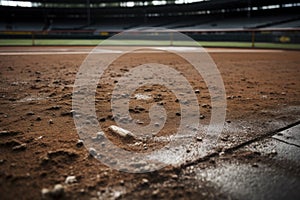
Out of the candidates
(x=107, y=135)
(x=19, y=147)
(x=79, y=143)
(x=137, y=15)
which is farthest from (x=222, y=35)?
(x=137, y=15)

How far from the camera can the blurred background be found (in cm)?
2172

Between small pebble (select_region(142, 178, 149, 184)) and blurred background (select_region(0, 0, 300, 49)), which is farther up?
blurred background (select_region(0, 0, 300, 49))

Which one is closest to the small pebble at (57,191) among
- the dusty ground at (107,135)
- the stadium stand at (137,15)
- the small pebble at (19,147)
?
the dusty ground at (107,135)

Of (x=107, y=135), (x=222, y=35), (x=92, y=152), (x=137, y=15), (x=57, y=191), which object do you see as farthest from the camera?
(x=137, y=15)

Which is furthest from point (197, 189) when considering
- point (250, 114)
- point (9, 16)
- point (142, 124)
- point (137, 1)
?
point (9, 16)

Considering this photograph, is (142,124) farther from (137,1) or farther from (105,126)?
(137,1)

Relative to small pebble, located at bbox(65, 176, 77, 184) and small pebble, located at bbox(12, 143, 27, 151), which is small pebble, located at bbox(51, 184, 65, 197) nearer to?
small pebble, located at bbox(65, 176, 77, 184)

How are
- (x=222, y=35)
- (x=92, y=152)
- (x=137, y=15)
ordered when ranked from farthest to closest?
(x=137, y=15) < (x=222, y=35) < (x=92, y=152)

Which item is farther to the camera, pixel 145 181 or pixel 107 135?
pixel 107 135

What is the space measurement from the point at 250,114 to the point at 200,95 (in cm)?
72

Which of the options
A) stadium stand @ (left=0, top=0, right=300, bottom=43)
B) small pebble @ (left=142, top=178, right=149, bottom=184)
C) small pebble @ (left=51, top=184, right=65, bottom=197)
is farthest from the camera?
stadium stand @ (left=0, top=0, right=300, bottom=43)

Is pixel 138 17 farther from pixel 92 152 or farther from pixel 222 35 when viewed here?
pixel 92 152

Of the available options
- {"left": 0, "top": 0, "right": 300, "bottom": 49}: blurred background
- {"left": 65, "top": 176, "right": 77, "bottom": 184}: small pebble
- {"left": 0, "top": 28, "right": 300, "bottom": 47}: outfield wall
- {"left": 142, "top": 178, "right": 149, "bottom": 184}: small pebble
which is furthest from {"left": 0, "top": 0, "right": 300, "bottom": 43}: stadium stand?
{"left": 65, "top": 176, "right": 77, "bottom": 184}: small pebble

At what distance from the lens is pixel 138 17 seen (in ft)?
115
